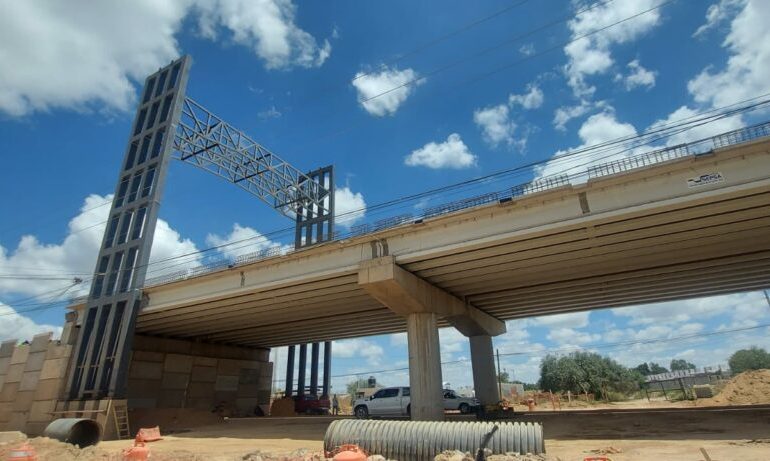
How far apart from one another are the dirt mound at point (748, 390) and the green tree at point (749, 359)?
101 metres

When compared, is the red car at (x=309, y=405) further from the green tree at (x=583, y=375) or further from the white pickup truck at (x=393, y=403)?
the green tree at (x=583, y=375)

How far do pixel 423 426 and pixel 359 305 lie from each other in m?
14.1

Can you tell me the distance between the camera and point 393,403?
25.8 meters

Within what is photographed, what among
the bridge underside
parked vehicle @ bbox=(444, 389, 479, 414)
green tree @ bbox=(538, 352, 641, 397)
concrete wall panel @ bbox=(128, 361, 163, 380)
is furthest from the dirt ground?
green tree @ bbox=(538, 352, 641, 397)

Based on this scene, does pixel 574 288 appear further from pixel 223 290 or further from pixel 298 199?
pixel 298 199

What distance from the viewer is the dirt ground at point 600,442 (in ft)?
37.0

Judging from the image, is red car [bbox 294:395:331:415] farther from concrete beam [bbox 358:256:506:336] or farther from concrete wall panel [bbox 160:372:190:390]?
concrete beam [bbox 358:256:506:336]

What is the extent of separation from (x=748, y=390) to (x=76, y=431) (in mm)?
40357

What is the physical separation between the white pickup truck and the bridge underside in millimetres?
4733

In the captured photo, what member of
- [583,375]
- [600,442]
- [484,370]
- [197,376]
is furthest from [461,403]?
[583,375]

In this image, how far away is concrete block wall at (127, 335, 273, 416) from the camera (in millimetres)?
31859

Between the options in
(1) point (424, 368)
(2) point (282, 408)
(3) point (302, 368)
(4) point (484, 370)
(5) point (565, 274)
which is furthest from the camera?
(3) point (302, 368)

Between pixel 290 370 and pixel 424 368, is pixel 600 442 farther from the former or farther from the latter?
pixel 290 370

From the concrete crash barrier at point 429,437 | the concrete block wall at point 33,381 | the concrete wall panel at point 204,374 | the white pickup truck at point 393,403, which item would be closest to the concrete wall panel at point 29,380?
the concrete block wall at point 33,381
